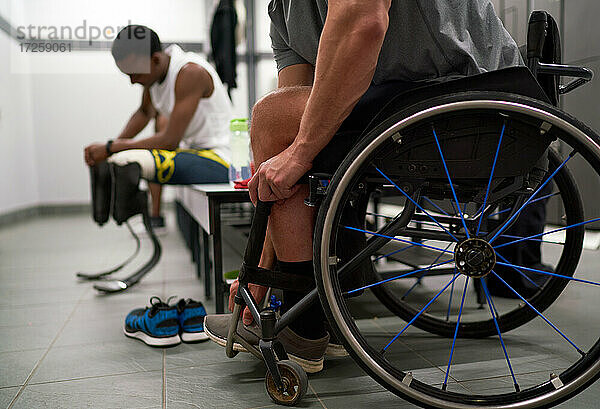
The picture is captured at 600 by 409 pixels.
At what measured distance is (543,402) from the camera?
76 cm

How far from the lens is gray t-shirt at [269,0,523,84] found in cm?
85

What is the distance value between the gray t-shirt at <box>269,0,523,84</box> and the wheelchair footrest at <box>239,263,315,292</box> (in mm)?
407

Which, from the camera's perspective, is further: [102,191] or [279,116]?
[102,191]

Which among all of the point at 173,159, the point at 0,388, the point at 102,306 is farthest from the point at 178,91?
the point at 0,388

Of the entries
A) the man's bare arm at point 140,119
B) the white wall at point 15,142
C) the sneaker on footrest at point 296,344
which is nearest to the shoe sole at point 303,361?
the sneaker on footrest at point 296,344

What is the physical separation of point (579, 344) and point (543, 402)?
63 centimetres

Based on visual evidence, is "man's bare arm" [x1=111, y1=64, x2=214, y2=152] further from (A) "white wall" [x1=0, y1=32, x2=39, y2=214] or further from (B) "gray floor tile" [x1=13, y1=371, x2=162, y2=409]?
(A) "white wall" [x1=0, y1=32, x2=39, y2=214]

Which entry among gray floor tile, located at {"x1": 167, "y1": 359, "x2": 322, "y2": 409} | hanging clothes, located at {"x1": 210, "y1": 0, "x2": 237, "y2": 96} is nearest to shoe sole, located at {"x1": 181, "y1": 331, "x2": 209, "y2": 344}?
gray floor tile, located at {"x1": 167, "y1": 359, "x2": 322, "y2": 409}

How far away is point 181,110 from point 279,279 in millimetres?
1633

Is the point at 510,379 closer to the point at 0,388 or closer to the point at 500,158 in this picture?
the point at 500,158

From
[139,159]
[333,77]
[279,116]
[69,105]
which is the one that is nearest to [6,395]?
[279,116]

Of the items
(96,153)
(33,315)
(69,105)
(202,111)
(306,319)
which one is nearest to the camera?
(306,319)

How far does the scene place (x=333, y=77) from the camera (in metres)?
0.80

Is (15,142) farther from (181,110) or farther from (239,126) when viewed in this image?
(239,126)
